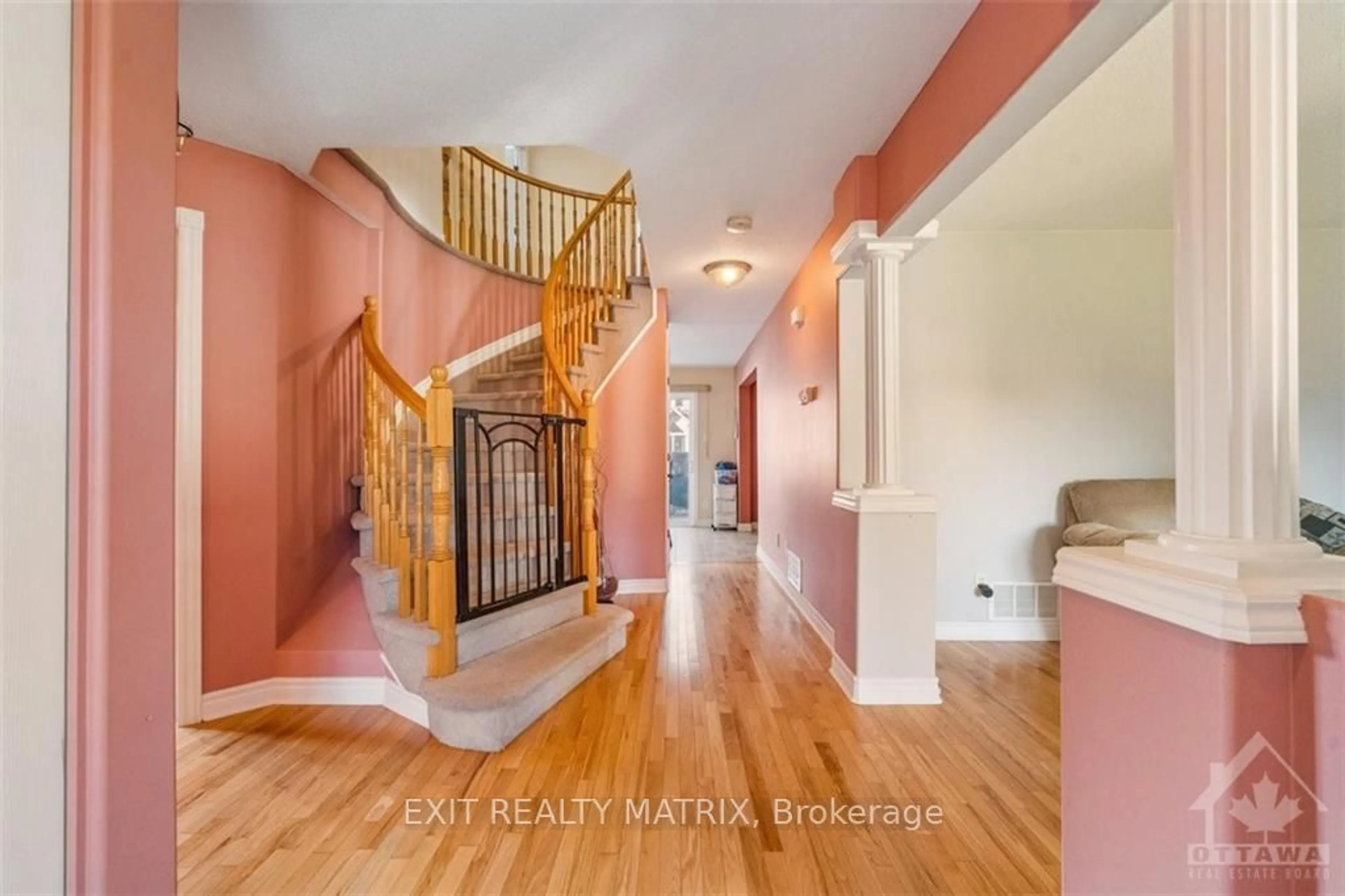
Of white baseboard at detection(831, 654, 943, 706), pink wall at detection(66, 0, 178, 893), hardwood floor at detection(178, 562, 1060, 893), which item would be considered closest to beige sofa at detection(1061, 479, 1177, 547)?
hardwood floor at detection(178, 562, 1060, 893)

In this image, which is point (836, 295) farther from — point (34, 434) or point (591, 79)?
point (34, 434)

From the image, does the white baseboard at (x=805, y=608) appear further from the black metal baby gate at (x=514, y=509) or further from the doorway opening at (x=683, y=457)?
the doorway opening at (x=683, y=457)

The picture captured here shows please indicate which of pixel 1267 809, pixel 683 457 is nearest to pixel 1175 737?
pixel 1267 809

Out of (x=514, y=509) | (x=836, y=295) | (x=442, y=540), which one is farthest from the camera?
(x=514, y=509)

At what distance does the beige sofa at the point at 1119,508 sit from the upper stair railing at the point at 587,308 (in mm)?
2561

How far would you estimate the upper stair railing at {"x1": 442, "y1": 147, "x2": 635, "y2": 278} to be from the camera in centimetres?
411

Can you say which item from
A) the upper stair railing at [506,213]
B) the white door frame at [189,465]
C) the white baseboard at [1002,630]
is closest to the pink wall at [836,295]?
the white baseboard at [1002,630]

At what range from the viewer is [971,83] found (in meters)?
1.56

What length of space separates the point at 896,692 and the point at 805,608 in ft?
4.00

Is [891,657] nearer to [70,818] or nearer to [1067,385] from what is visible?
[1067,385]

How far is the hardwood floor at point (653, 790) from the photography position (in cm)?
136

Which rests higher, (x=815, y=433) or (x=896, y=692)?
(x=815, y=433)

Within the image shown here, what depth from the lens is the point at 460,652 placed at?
2170 millimetres

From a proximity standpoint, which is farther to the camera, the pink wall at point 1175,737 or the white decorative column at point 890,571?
the white decorative column at point 890,571
